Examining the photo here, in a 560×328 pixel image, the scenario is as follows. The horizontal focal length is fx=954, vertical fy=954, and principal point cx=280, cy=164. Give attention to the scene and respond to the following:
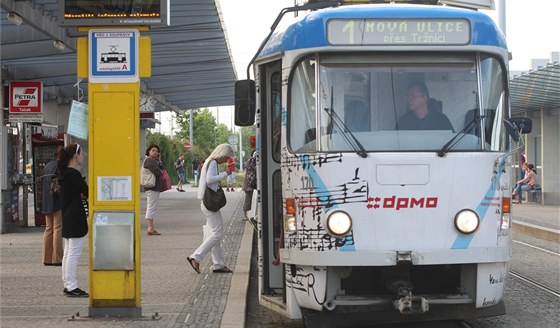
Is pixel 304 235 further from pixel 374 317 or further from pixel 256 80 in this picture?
pixel 256 80

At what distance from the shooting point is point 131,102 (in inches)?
356

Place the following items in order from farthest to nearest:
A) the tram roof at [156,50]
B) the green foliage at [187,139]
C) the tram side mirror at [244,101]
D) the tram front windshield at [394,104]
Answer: the green foliage at [187,139]
the tram roof at [156,50]
the tram side mirror at [244,101]
the tram front windshield at [394,104]

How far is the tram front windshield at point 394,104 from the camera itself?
8.12m

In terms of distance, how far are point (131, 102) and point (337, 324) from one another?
9.36ft

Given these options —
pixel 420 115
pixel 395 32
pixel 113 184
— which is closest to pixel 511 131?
pixel 420 115

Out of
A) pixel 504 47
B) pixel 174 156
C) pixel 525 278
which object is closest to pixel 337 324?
pixel 504 47

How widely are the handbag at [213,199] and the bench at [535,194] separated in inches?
820

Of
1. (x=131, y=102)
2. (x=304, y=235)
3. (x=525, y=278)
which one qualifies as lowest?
(x=525, y=278)

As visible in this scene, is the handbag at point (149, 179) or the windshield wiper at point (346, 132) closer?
the windshield wiper at point (346, 132)

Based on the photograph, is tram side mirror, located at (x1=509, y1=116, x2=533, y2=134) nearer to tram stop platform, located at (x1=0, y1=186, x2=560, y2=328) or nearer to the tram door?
the tram door

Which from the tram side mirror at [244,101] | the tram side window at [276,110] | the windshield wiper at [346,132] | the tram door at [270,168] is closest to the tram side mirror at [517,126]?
the windshield wiper at [346,132]

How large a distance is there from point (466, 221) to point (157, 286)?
4821mm

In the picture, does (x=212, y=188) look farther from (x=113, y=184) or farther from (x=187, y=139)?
(x=187, y=139)

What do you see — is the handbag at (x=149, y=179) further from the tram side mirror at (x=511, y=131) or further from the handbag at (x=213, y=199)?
the tram side mirror at (x=511, y=131)
